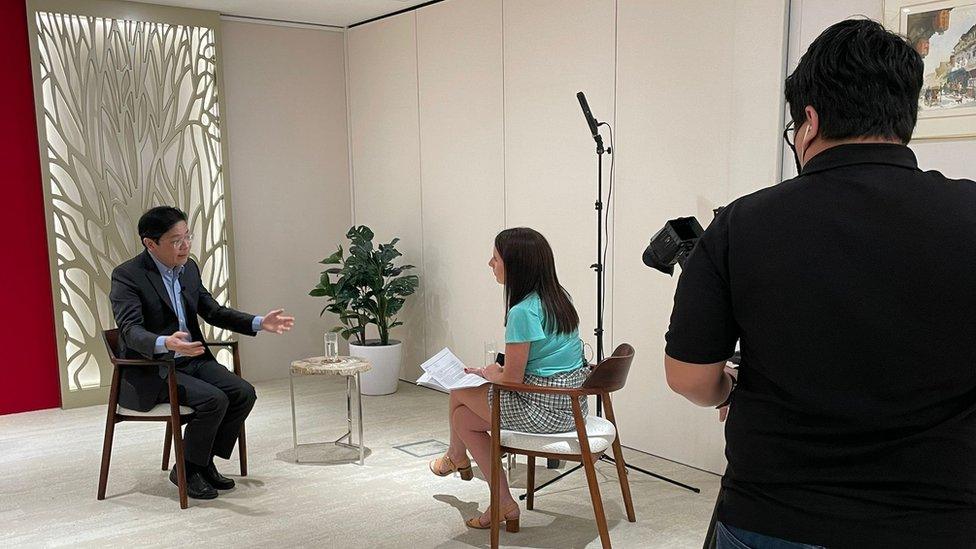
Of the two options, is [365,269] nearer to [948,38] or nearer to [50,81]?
[50,81]

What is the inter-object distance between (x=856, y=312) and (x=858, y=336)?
3 cm

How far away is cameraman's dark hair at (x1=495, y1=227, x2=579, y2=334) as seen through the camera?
3174mm

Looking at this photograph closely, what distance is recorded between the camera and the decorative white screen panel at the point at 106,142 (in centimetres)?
539

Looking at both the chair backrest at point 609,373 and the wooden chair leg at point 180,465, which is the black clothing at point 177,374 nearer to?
the wooden chair leg at point 180,465

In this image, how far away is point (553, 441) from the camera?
3.07 metres

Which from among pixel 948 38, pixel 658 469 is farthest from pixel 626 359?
pixel 948 38

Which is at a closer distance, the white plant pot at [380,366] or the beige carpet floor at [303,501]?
the beige carpet floor at [303,501]

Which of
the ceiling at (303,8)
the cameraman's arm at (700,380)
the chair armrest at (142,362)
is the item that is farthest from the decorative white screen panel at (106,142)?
the cameraman's arm at (700,380)

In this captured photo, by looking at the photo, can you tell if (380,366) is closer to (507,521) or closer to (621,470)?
(507,521)

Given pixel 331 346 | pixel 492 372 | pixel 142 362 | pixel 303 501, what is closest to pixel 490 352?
pixel 492 372

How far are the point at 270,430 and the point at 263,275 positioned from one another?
70.6 inches

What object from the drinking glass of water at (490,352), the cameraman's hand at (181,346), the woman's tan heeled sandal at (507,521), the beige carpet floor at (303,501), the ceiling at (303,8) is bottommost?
the beige carpet floor at (303,501)

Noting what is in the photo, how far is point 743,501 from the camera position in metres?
1.23

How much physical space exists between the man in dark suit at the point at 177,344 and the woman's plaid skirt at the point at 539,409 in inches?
54.8
